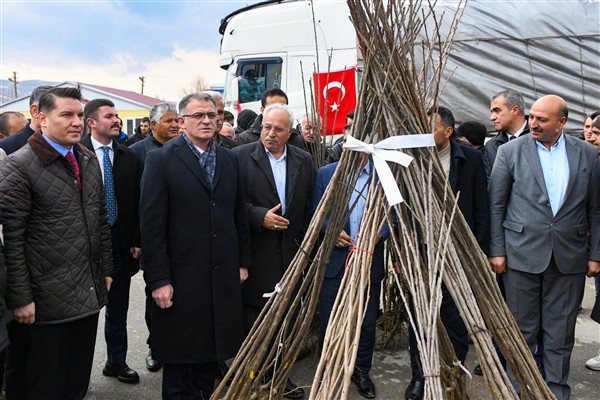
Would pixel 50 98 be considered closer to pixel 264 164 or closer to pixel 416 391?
pixel 264 164

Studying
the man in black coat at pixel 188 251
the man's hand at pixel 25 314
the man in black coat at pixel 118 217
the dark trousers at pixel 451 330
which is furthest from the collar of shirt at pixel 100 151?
the dark trousers at pixel 451 330

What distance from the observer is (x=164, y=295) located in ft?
8.38

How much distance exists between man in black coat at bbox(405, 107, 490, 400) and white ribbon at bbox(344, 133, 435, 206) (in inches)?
49.4

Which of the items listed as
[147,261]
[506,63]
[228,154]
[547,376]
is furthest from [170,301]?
[506,63]

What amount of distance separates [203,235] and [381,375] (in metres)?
1.70

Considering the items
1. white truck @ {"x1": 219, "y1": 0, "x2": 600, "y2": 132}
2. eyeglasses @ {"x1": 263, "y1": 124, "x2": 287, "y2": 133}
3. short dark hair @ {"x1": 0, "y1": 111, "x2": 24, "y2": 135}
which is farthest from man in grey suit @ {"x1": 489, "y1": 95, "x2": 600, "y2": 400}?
white truck @ {"x1": 219, "y1": 0, "x2": 600, "y2": 132}

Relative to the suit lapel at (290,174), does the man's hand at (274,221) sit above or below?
below

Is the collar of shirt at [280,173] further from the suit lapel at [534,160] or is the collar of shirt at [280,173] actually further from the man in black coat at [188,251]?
the suit lapel at [534,160]

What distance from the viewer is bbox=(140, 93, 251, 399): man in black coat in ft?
8.38

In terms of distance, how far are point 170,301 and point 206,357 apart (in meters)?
0.36

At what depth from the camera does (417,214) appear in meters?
1.86

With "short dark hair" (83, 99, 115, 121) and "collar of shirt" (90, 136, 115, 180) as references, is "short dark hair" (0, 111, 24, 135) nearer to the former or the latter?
"short dark hair" (83, 99, 115, 121)

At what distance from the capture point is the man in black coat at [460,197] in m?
3.06

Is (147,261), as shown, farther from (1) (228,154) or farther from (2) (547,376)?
(2) (547,376)
